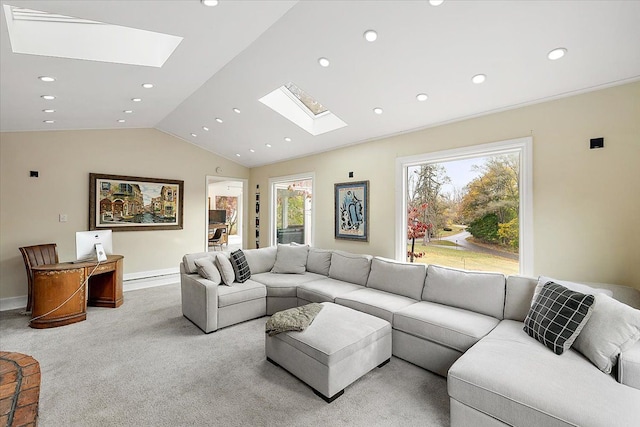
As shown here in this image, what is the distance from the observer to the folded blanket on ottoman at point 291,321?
2.50 meters

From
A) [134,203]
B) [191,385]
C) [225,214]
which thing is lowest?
[191,385]

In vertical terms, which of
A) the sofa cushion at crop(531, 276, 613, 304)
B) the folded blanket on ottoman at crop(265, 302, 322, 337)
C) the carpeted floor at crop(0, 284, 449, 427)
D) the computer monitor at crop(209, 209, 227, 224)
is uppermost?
the computer monitor at crop(209, 209, 227, 224)

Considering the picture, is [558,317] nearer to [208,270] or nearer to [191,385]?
[191,385]

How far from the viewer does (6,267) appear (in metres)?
4.29

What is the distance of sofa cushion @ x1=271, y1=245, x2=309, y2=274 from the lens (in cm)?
450

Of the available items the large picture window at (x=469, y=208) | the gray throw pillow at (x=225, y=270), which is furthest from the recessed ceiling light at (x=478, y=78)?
the gray throw pillow at (x=225, y=270)

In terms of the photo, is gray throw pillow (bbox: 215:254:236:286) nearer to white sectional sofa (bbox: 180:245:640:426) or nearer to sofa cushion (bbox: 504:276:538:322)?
white sectional sofa (bbox: 180:245:640:426)

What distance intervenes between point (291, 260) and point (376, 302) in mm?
1811

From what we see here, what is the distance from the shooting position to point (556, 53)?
2324mm

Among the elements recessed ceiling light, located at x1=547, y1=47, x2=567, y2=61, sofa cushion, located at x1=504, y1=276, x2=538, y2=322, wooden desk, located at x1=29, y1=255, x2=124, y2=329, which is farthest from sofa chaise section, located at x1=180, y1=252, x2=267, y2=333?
recessed ceiling light, located at x1=547, y1=47, x2=567, y2=61

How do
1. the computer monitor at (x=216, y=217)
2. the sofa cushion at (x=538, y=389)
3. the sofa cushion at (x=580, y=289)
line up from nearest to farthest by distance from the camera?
1. the sofa cushion at (x=538, y=389)
2. the sofa cushion at (x=580, y=289)
3. the computer monitor at (x=216, y=217)

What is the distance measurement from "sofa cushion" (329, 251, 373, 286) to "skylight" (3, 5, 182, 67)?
10.4 ft

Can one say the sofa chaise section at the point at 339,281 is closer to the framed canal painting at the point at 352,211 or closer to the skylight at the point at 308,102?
the framed canal painting at the point at 352,211

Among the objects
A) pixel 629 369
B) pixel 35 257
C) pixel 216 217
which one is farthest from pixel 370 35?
pixel 216 217
